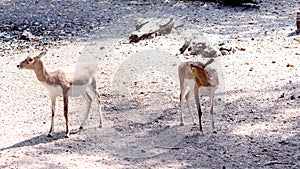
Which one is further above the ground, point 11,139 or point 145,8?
point 145,8

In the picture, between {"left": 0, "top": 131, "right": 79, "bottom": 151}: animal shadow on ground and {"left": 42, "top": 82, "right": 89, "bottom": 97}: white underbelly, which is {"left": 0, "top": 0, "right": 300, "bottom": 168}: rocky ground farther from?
{"left": 42, "top": 82, "right": 89, "bottom": 97}: white underbelly

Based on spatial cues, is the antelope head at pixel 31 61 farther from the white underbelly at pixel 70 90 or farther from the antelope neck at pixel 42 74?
the white underbelly at pixel 70 90

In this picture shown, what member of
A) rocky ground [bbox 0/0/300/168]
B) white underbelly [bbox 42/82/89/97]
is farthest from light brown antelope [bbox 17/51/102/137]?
rocky ground [bbox 0/0/300/168]

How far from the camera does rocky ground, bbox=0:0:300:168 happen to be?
5.40 meters

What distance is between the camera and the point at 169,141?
229 inches

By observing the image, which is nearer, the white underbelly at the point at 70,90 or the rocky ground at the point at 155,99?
the rocky ground at the point at 155,99

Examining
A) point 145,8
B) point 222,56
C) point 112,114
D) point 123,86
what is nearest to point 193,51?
point 222,56

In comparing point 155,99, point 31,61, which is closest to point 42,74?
point 31,61

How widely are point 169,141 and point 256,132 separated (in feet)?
3.29

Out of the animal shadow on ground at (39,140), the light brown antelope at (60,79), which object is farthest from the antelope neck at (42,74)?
the animal shadow on ground at (39,140)

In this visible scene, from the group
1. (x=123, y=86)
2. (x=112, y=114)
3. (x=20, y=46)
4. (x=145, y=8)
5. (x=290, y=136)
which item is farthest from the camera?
(x=145, y=8)

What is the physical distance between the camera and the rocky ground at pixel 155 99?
5.40 meters

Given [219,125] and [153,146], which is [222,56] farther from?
[153,146]

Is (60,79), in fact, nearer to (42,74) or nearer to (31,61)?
(42,74)
